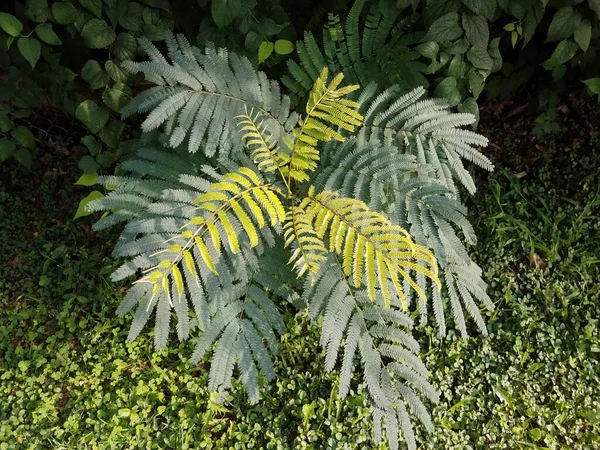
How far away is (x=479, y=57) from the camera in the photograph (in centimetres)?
254

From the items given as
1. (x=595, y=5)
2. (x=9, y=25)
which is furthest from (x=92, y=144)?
(x=595, y=5)

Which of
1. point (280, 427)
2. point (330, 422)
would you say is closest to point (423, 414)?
point (330, 422)

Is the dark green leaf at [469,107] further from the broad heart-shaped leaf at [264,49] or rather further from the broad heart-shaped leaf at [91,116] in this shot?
the broad heart-shaped leaf at [91,116]

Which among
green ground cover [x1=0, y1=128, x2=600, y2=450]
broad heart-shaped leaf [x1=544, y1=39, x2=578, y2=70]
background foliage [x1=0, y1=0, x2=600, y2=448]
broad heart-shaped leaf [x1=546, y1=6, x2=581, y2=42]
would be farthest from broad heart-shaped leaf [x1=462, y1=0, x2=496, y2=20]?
green ground cover [x1=0, y1=128, x2=600, y2=450]

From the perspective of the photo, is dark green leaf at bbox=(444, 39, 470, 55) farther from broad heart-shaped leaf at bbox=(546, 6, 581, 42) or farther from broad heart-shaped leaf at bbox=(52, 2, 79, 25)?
broad heart-shaped leaf at bbox=(52, 2, 79, 25)

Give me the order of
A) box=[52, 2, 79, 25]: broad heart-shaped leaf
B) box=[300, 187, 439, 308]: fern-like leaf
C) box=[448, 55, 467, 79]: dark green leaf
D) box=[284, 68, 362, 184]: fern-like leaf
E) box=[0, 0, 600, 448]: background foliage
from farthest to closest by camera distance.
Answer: box=[448, 55, 467, 79]: dark green leaf
box=[0, 0, 600, 448]: background foliage
box=[52, 2, 79, 25]: broad heart-shaped leaf
box=[284, 68, 362, 184]: fern-like leaf
box=[300, 187, 439, 308]: fern-like leaf

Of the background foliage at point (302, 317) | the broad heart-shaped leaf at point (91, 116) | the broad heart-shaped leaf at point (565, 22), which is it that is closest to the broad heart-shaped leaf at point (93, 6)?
the background foliage at point (302, 317)

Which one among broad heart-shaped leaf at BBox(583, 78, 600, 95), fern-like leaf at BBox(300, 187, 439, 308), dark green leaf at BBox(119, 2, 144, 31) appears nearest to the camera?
fern-like leaf at BBox(300, 187, 439, 308)

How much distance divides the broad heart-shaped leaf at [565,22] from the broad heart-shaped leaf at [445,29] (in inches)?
21.3

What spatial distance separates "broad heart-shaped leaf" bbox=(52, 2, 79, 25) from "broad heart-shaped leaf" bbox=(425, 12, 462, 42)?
5.19 ft

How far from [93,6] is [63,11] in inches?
4.9

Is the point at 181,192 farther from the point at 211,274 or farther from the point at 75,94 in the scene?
the point at 75,94

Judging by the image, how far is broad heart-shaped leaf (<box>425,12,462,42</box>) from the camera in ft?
7.88

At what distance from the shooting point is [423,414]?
2.14 metres
